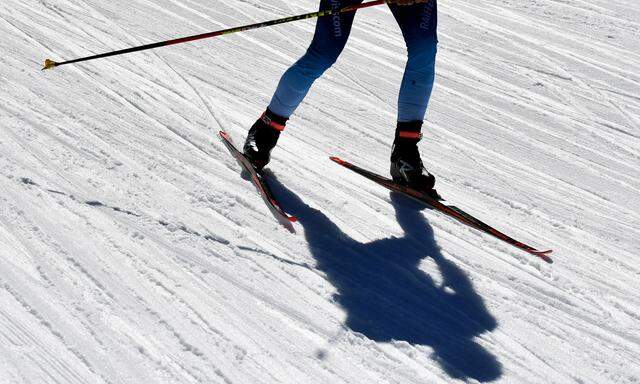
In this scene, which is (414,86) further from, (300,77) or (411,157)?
(300,77)

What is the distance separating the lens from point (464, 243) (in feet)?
13.3

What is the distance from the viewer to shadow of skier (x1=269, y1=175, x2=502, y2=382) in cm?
316

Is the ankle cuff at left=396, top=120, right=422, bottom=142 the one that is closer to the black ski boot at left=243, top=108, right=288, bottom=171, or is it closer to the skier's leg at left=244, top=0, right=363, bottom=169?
the skier's leg at left=244, top=0, right=363, bottom=169

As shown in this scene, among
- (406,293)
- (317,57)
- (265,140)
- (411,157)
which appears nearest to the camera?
(406,293)

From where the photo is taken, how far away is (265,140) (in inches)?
177

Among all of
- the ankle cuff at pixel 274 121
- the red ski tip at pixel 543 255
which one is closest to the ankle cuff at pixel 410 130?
the ankle cuff at pixel 274 121

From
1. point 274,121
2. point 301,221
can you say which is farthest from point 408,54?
point 301,221

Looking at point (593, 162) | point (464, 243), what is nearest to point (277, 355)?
point (464, 243)

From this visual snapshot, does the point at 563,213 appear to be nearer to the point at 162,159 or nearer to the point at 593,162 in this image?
the point at 593,162

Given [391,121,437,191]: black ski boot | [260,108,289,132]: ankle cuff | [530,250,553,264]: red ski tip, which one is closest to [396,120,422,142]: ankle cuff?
[391,121,437,191]: black ski boot

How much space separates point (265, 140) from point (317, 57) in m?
0.59

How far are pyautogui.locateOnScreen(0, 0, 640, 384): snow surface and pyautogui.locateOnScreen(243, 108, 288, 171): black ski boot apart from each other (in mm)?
150

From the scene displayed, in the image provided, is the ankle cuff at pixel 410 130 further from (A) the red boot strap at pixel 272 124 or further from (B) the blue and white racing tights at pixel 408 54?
(A) the red boot strap at pixel 272 124

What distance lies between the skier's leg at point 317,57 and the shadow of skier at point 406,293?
23.5 inches
